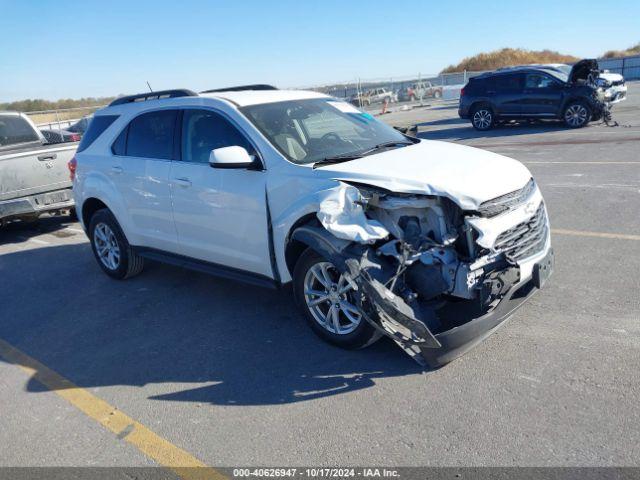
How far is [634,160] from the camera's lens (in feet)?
32.5

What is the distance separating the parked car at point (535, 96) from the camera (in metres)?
15.3

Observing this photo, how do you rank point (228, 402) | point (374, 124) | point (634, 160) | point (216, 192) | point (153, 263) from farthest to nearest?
1. point (634, 160)
2. point (153, 263)
3. point (374, 124)
4. point (216, 192)
5. point (228, 402)

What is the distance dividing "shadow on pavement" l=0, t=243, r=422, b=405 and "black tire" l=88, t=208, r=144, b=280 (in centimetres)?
12

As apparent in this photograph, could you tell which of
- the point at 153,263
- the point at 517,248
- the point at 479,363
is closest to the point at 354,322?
the point at 479,363

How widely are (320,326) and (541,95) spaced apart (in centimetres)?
1428

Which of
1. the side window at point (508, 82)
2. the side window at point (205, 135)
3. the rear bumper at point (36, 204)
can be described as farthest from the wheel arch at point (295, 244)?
the side window at point (508, 82)

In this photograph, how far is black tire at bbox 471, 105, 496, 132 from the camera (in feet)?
57.1

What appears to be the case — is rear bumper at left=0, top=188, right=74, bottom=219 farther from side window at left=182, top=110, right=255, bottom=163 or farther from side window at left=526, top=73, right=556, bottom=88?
side window at left=526, top=73, right=556, bottom=88

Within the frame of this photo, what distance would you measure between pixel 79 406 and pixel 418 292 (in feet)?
8.12

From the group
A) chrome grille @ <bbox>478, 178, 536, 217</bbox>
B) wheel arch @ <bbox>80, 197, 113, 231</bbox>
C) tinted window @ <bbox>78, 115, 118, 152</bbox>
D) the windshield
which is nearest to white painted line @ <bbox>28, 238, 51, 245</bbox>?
wheel arch @ <bbox>80, 197, 113, 231</bbox>

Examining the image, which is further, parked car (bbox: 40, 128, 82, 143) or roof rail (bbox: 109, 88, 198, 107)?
parked car (bbox: 40, 128, 82, 143)

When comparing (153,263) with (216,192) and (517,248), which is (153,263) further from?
(517,248)

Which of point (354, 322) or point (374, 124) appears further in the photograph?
point (374, 124)

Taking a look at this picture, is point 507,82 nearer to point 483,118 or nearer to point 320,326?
point 483,118
